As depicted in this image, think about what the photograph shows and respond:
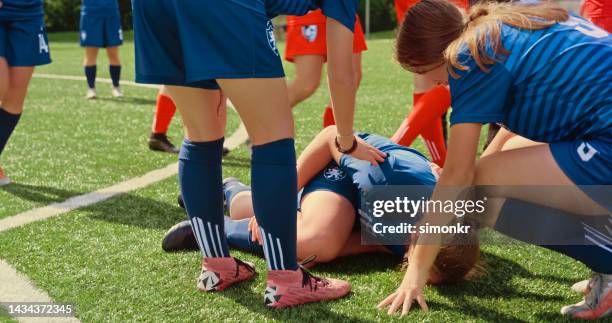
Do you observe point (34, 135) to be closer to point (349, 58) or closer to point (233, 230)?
point (233, 230)

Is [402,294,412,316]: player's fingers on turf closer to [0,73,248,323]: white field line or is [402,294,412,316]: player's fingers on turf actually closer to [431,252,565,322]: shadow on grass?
[431,252,565,322]: shadow on grass

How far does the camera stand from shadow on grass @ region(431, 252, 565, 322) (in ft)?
7.56

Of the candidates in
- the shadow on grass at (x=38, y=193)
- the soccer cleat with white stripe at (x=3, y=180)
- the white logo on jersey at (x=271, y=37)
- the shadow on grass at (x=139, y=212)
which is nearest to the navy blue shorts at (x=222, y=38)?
the white logo on jersey at (x=271, y=37)

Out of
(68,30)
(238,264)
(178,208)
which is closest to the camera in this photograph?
(238,264)

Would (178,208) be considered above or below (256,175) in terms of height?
below

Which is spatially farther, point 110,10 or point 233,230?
point 110,10

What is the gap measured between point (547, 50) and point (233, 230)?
4.97 ft

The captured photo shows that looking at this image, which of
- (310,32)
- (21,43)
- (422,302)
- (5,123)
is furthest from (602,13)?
Result: (5,123)

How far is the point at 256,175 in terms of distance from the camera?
2.20 meters

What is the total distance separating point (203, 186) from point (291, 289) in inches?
18.7

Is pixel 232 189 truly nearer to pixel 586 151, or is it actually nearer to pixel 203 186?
pixel 203 186

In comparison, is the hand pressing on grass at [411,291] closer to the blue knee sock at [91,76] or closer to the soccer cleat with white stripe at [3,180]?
the soccer cleat with white stripe at [3,180]

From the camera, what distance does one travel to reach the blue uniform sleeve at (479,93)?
2.03 meters

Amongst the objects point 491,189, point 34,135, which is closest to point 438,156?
point 491,189
